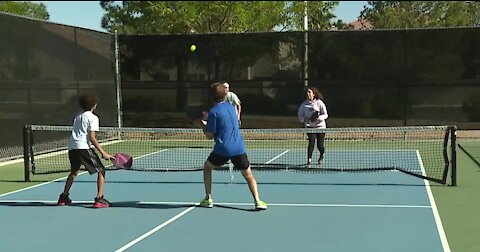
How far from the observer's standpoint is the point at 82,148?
7.83m

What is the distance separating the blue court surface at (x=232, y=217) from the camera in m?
5.94

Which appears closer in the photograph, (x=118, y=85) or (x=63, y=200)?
(x=63, y=200)

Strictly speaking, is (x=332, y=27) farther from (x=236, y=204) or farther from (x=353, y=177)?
(x=236, y=204)

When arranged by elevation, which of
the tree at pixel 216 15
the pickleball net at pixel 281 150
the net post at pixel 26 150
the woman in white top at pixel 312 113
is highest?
the tree at pixel 216 15

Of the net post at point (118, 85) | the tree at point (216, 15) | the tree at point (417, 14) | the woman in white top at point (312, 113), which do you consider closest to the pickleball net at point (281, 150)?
the woman in white top at point (312, 113)

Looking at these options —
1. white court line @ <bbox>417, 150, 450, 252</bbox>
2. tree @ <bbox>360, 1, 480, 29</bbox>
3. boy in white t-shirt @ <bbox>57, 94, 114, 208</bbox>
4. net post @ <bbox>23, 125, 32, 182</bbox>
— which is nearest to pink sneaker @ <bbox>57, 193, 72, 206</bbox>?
boy in white t-shirt @ <bbox>57, 94, 114, 208</bbox>

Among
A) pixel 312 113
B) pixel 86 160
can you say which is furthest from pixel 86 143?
pixel 312 113

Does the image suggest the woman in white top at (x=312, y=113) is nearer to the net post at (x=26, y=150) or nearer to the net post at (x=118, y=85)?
the net post at (x=26, y=150)

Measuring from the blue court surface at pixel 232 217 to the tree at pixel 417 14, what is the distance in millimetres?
24491

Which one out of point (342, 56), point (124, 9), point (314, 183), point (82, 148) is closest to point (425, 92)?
point (342, 56)

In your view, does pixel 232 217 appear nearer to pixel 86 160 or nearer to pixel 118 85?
pixel 86 160

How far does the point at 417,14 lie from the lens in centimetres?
3762

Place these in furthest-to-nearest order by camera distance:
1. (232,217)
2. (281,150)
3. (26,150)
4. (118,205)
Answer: (281,150), (26,150), (118,205), (232,217)

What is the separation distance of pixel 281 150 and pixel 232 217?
7490 millimetres
